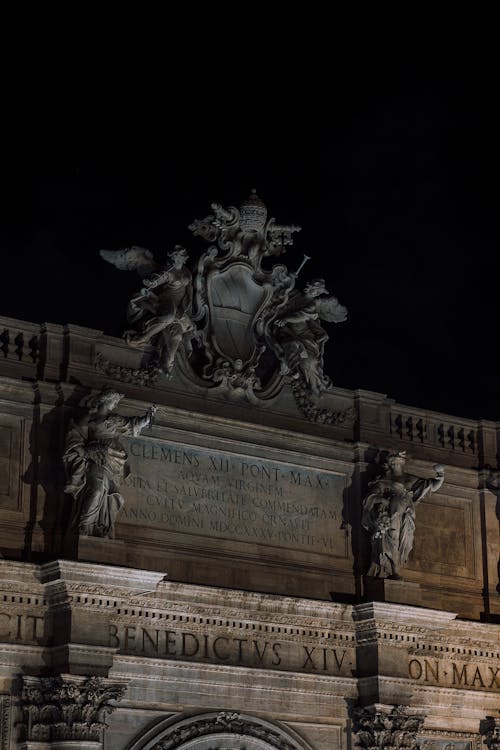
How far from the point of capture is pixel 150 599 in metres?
25.5

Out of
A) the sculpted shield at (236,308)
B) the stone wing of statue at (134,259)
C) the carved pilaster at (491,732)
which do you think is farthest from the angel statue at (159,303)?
the carved pilaster at (491,732)

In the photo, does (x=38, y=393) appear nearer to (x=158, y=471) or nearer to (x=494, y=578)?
(x=158, y=471)

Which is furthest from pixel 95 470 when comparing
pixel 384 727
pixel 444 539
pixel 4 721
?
pixel 444 539

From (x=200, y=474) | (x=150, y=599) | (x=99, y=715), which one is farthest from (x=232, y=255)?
(x=99, y=715)

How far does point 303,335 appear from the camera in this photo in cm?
2830

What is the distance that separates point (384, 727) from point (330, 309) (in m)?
6.80

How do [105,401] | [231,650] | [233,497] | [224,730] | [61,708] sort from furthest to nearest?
[233,497] < [231,650] < [224,730] < [105,401] < [61,708]

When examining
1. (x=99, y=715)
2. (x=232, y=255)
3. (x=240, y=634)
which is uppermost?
(x=232, y=255)

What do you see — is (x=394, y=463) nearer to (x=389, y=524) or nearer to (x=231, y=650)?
(x=389, y=524)

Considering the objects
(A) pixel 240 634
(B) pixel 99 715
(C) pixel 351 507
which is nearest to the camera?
(B) pixel 99 715

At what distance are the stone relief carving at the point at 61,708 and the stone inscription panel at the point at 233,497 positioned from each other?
9.54ft

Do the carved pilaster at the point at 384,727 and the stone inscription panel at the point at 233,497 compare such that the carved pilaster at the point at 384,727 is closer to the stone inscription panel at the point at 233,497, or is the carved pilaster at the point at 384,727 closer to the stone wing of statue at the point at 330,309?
the stone inscription panel at the point at 233,497

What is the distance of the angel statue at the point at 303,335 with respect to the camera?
28.1 metres

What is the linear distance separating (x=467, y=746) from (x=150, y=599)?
22.0 ft
